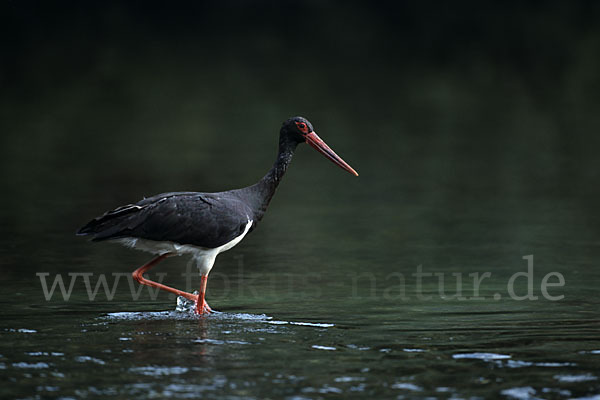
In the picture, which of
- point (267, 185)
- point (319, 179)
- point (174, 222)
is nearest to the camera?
point (174, 222)

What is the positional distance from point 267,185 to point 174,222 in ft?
4.11

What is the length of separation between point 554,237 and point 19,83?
90.7 feet

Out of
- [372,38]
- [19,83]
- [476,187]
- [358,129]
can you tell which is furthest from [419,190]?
[372,38]

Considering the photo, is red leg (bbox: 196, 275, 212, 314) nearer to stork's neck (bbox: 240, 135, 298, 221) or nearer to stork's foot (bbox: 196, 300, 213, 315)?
stork's foot (bbox: 196, 300, 213, 315)

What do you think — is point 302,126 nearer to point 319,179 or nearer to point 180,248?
point 180,248

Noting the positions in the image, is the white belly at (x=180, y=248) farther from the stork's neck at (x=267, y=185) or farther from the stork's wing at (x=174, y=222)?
the stork's neck at (x=267, y=185)

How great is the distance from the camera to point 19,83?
125 ft

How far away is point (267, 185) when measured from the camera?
10414 mm

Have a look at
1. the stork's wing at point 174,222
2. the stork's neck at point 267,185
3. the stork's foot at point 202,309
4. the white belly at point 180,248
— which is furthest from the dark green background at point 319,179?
the stork's neck at point 267,185

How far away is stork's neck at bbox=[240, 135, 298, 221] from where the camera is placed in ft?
33.7

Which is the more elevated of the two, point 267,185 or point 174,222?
point 267,185

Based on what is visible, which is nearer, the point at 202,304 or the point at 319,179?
the point at 202,304

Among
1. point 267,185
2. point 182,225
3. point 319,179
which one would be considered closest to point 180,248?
point 182,225

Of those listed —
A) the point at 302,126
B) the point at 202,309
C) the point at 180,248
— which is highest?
the point at 302,126
